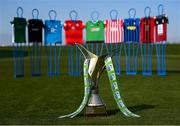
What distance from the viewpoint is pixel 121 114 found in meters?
8.45

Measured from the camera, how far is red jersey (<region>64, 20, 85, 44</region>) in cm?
1551

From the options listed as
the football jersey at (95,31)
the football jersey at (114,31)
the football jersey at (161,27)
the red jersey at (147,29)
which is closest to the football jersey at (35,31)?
the football jersey at (95,31)

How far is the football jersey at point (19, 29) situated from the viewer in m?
15.3

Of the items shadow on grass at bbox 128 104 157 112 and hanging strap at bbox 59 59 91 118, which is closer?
hanging strap at bbox 59 59 91 118

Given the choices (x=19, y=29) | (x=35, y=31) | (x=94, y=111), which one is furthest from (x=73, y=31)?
(x=94, y=111)

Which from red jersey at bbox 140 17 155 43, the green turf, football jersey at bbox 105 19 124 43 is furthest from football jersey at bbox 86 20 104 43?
red jersey at bbox 140 17 155 43

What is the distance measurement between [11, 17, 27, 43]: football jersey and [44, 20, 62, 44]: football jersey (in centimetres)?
80

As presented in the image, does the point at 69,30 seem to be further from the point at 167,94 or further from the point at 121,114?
the point at 121,114

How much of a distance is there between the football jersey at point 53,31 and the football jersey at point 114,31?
166 centimetres

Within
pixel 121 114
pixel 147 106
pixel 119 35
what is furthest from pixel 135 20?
pixel 121 114

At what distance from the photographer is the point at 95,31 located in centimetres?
1542

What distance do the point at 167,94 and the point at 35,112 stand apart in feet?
14.4

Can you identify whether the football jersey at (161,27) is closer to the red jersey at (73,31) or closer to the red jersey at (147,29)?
the red jersey at (147,29)

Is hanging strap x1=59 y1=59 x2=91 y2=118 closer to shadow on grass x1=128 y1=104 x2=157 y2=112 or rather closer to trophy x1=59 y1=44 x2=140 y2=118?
trophy x1=59 y1=44 x2=140 y2=118
